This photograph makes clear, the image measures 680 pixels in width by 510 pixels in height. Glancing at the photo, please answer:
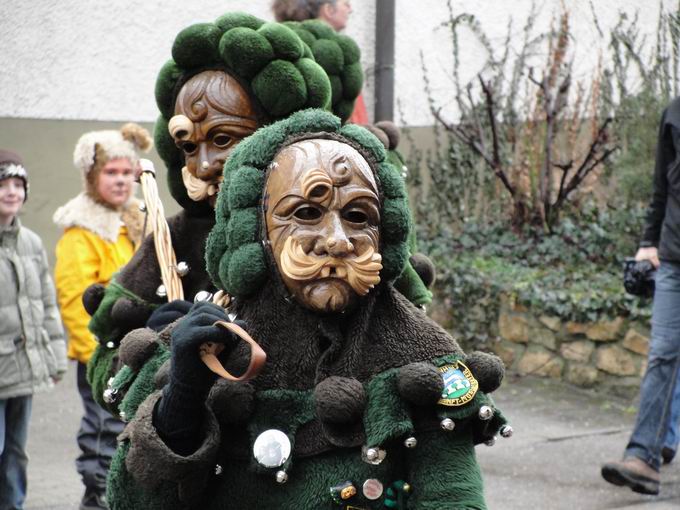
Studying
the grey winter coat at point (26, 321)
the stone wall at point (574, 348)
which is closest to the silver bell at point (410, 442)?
the grey winter coat at point (26, 321)

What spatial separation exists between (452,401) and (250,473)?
0.47 metres

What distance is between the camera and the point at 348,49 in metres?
4.38

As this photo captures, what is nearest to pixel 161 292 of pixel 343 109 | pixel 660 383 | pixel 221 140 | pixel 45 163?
pixel 221 140

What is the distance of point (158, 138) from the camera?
3.77m

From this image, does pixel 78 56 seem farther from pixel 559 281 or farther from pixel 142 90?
pixel 559 281

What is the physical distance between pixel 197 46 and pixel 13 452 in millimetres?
2513

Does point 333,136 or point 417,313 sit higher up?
point 333,136

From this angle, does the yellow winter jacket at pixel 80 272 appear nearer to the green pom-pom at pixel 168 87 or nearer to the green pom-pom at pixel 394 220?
the green pom-pom at pixel 168 87

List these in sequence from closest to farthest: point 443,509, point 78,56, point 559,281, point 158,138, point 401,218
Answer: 1. point 443,509
2. point 401,218
3. point 158,138
4. point 559,281
5. point 78,56

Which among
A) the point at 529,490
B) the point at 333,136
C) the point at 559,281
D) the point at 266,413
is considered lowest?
the point at 529,490

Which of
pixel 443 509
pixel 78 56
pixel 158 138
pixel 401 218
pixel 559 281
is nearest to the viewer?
pixel 443 509

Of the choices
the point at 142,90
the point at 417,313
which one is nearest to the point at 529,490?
the point at 417,313

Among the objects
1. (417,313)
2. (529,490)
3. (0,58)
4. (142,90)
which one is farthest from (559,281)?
(417,313)

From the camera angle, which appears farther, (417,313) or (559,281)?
(559,281)
